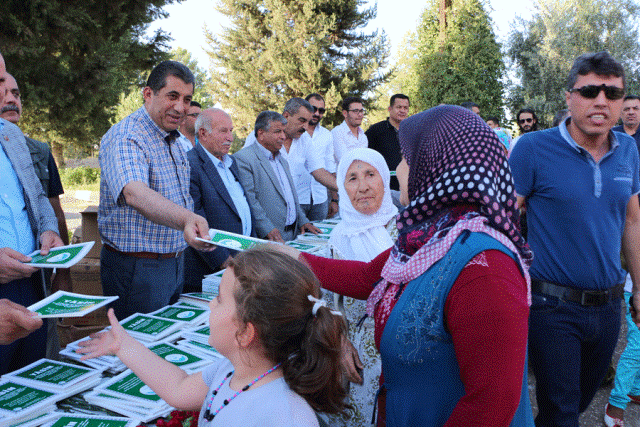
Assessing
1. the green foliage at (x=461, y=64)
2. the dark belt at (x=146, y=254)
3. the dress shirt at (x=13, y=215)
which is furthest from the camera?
the green foliage at (x=461, y=64)

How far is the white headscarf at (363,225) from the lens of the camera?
2818mm

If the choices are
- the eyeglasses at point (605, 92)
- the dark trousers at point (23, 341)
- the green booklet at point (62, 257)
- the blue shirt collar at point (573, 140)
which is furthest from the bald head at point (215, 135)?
the eyeglasses at point (605, 92)

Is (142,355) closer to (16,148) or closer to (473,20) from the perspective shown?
(16,148)

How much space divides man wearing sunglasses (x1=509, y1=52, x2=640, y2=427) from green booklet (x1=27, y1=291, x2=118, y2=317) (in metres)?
2.11

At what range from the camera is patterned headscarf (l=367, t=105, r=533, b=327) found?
1.25 m

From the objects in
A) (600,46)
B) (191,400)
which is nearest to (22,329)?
(191,400)

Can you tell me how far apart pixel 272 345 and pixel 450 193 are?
0.66 metres

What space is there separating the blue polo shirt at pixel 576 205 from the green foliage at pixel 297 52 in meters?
18.4

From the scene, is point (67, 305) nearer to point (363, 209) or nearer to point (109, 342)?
point (109, 342)

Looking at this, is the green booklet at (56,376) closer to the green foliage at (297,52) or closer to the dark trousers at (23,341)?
the dark trousers at (23,341)

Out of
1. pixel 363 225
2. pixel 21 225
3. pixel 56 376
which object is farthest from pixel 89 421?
pixel 363 225

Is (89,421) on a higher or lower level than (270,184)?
lower

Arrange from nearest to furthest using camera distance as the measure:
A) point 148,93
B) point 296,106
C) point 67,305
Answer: point 67,305
point 148,93
point 296,106

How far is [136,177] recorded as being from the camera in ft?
8.46
